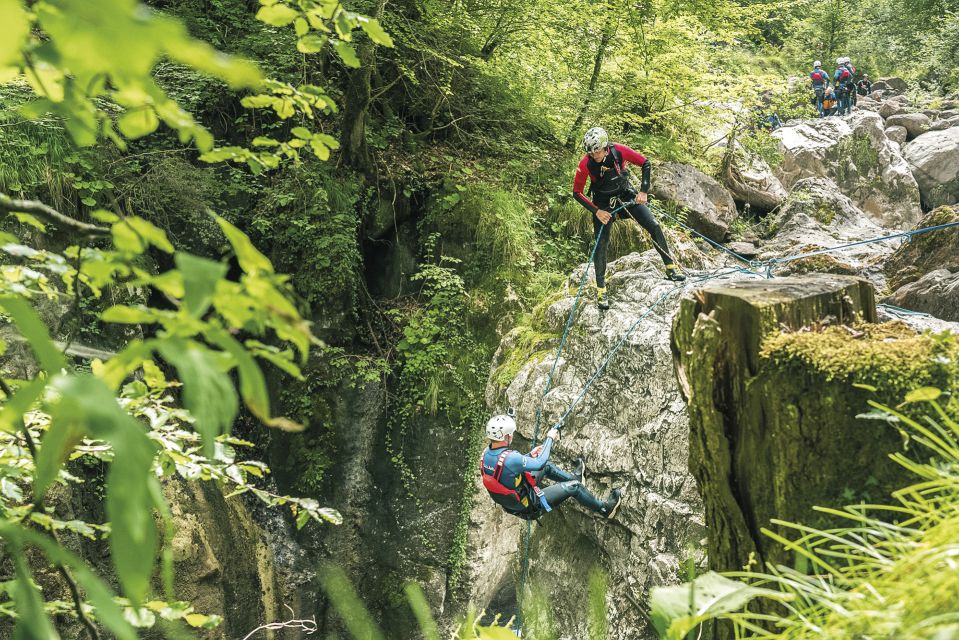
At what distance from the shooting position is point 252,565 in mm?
7914

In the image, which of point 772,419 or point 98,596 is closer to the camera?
point 98,596

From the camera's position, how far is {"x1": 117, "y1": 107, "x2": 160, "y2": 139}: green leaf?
117 cm

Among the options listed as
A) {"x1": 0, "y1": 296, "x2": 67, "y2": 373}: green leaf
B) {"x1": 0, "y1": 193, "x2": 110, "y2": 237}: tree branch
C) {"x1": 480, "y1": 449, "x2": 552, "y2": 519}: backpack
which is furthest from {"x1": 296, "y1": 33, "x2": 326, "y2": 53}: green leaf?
{"x1": 480, "y1": 449, "x2": 552, "y2": 519}: backpack

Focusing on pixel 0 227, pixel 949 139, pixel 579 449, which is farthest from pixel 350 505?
pixel 949 139

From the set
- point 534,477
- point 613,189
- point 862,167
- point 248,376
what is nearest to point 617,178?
point 613,189

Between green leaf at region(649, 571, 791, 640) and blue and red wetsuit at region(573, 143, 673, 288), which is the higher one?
blue and red wetsuit at region(573, 143, 673, 288)

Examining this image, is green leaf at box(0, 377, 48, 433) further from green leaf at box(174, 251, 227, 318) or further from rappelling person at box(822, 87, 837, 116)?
rappelling person at box(822, 87, 837, 116)

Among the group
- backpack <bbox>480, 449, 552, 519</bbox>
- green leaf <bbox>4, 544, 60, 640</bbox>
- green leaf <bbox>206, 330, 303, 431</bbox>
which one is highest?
green leaf <bbox>206, 330, 303, 431</bbox>

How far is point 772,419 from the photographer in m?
1.88

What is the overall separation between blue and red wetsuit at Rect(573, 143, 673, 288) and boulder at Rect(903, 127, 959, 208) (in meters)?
11.3

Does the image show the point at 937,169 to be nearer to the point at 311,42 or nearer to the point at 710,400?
the point at 710,400

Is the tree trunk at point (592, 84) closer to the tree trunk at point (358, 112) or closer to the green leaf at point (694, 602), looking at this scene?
the tree trunk at point (358, 112)

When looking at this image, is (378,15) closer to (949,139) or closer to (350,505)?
(350,505)

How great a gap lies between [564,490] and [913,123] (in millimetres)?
17960
